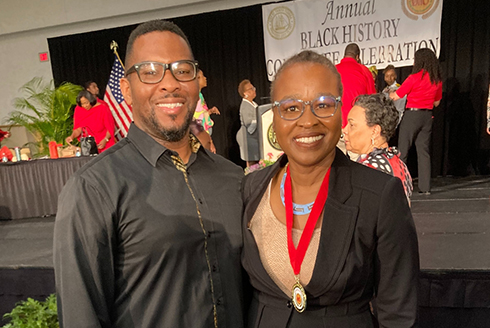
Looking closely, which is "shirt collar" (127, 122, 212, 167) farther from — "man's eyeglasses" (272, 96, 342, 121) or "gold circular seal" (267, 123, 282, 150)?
"gold circular seal" (267, 123, 282, 150)

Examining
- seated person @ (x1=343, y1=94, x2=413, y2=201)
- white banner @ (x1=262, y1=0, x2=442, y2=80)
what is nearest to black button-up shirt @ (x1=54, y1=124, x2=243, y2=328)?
seated person @ (x1=343, y1=94, x2=413, y2=201)

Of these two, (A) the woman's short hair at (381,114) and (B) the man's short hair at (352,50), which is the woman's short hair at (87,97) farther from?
(A) the woman's short hair at (381,114)

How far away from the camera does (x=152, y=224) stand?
3.56 ft

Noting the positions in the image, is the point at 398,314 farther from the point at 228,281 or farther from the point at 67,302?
the point at 67,302

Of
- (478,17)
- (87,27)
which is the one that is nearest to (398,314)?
(478,17)

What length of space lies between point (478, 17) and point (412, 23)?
1.13m

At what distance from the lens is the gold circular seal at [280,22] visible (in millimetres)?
6420

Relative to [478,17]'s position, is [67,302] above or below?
below

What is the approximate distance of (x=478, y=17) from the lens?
5.76m

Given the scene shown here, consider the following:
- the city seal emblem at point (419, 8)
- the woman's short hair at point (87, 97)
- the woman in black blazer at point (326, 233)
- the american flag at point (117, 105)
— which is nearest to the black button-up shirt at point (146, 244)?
the woman in black blazer at point (326, 233)

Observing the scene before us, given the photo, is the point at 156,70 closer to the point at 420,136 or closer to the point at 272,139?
the point at 272,139

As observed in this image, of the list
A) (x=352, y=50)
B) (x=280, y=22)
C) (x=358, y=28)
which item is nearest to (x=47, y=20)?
(x=280, y=22)

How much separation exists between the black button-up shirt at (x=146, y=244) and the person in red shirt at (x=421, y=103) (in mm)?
3989

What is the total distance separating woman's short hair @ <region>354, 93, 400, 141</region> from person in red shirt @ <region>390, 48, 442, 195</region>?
2.98 meters
